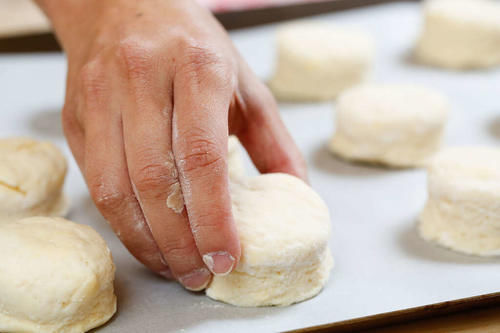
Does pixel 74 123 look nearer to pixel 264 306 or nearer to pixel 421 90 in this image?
pixel 264 306

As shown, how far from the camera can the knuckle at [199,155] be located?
134 cm

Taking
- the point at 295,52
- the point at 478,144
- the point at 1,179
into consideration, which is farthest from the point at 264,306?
the point at 295,52

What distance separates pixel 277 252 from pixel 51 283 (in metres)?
0.48

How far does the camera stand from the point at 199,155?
4.38ft

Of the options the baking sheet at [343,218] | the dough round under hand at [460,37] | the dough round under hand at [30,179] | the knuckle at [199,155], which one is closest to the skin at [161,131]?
the knuckle at [199,155]

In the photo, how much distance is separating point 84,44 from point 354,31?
1.57m

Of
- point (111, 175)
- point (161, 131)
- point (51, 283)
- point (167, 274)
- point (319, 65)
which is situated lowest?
point (319, 65)

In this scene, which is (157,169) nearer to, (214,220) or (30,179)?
(214,220)

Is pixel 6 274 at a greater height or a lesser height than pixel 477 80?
greater

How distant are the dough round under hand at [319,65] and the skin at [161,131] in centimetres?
112

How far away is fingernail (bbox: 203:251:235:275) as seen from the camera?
136 centimetres

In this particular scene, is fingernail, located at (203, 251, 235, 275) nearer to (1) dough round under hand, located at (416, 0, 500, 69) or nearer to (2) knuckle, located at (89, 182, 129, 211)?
(2) knuckle, located at (89, 182, 129, 211)

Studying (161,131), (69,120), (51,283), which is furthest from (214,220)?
(69,120)

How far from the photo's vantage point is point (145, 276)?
1562 millimetres
